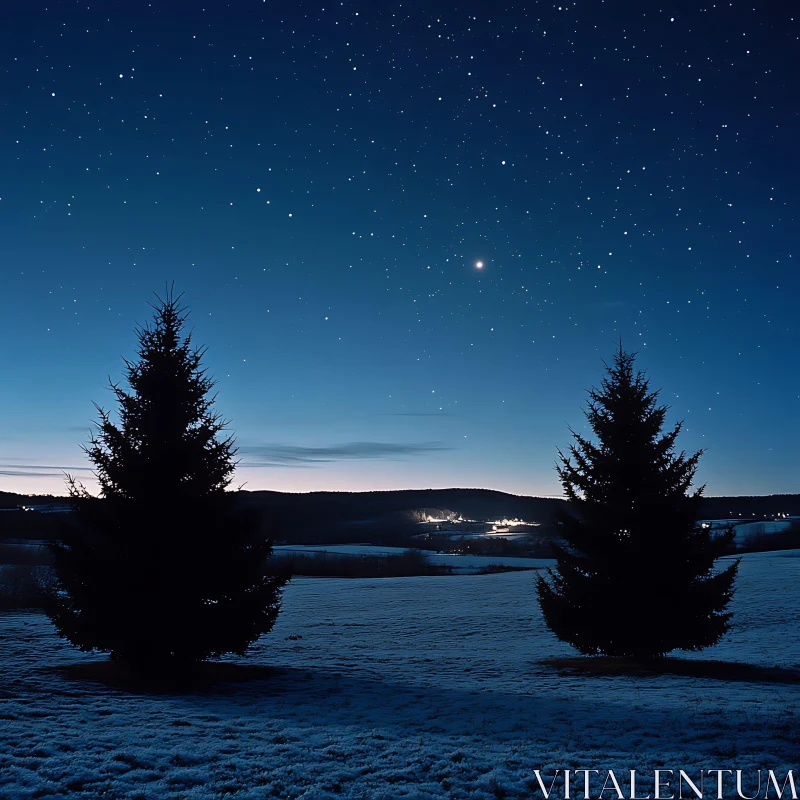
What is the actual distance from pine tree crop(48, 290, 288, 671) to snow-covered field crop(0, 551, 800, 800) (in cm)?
135

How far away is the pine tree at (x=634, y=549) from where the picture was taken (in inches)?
652

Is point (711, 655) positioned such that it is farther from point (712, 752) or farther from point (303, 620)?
point (303, 620)

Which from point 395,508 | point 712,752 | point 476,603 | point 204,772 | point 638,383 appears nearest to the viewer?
point 204,772

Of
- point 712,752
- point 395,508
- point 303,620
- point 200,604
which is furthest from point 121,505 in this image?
point 395,508

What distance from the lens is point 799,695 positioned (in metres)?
13.0

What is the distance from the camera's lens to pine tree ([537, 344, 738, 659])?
16.6 meters

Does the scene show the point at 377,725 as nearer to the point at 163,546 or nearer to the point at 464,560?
the point at 163,546

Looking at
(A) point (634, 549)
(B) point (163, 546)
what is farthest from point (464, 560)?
(B) point (163, 546)

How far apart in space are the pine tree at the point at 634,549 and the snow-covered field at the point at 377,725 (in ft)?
4.38

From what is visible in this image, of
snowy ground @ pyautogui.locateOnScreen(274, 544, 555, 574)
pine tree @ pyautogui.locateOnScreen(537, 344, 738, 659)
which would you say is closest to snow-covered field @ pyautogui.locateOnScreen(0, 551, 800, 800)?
pine tree @ pyautogui.locateOnScreen(537, 344, 738, 659)

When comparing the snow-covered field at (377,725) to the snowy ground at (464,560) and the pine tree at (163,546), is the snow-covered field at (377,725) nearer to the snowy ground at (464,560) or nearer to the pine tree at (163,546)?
the pine tree at (163,546)

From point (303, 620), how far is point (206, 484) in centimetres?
1705

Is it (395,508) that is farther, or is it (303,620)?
(395,508)

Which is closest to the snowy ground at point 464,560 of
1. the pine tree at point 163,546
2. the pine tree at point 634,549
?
the pine tree at point 634,549
